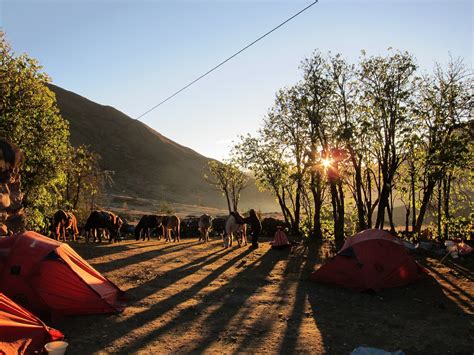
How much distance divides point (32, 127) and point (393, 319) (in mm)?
18263

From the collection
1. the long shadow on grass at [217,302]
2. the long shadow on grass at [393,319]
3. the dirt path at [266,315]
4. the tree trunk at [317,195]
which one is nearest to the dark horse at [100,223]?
the dirt path at [266,315]

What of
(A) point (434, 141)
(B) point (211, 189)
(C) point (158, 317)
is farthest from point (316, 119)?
(B) point (211, 189)

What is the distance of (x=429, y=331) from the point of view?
311 inches

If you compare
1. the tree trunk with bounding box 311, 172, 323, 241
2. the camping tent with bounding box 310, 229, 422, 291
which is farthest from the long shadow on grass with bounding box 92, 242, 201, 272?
the tree trunk with bounding box 311, 172, 323, 241

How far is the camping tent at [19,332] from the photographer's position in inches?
244

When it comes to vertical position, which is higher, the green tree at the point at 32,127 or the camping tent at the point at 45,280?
the green tree at the point at 32,127

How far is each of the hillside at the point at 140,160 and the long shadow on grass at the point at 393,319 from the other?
302 feet

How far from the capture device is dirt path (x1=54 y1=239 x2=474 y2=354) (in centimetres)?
723

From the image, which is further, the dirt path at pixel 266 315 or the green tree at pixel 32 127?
the green tree at pixel 32 127

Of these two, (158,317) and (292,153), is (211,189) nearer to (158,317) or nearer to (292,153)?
(292,153)

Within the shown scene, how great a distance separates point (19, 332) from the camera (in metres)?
6.46

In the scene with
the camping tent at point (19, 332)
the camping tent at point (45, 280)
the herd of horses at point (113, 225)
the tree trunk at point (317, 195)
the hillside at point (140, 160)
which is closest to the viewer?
the camping tent at point (19, 332)

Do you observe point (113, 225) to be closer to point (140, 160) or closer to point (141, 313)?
point (141, 313)

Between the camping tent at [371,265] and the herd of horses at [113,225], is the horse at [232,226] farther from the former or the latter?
the camping tent at [371,265]
